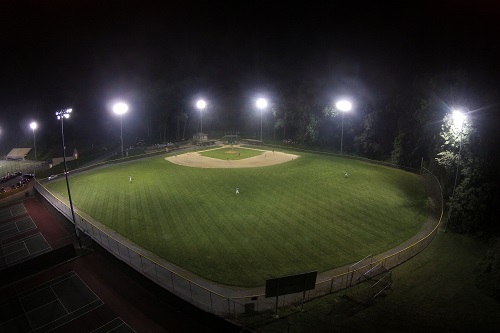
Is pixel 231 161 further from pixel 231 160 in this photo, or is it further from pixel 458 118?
pixel 458 118

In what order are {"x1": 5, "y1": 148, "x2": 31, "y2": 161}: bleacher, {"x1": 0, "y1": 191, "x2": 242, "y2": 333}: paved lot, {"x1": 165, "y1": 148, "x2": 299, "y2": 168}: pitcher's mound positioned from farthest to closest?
{"x1": 5, "y1": 148, "x2": 31, "y2": 161}: bleacher < {"x1": 165, "y1": 148, "x2": 299, "y2": 168}: pitcher's mound < {"x1": 0, "y1": 191, "x2": 242, "y2": 333}: paved lot

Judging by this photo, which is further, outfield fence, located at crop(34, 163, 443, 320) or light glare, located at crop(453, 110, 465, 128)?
light glare, located at crop(453, 110, 465, 128)

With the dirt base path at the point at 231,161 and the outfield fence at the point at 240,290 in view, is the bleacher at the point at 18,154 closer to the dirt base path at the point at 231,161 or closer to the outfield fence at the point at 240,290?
the dirt base path at the point at 231,161

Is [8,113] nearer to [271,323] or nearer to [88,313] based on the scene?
[88,313]

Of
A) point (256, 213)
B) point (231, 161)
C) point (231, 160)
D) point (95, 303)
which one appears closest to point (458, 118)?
point (256, 213)

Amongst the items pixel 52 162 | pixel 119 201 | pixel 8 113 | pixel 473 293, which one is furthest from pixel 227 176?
pixel 8 113

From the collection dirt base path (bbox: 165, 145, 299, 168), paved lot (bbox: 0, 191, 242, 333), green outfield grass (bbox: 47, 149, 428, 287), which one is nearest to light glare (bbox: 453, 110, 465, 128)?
green outfield grass (bbox: 47, 149, 428, 287)

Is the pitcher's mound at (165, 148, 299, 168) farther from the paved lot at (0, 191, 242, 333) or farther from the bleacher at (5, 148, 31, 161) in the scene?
the bleacher at (5, 148, 31, 161)
